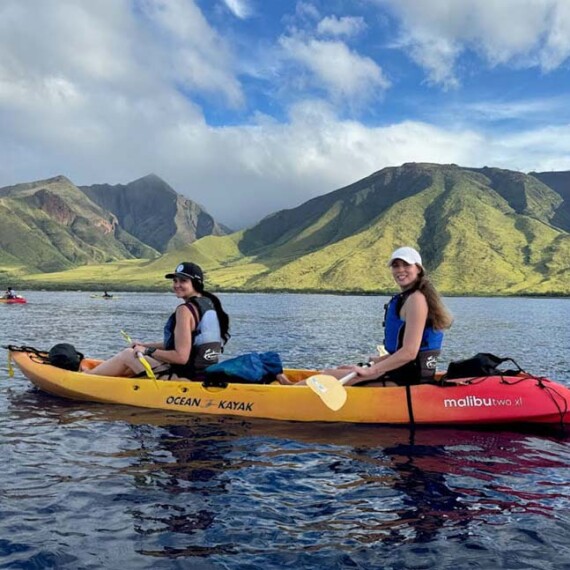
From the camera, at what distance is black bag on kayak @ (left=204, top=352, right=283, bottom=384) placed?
42.3ft

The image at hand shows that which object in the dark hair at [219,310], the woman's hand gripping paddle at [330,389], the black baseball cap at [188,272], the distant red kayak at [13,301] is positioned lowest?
the woman's hand gripping paddle at [330,389]

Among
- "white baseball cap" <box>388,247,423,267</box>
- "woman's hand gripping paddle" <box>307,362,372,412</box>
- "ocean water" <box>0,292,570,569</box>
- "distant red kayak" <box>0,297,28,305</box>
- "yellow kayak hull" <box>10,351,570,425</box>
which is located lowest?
"ocean water" <box>0,292,570,569</box>

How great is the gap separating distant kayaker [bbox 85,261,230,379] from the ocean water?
4.15ft

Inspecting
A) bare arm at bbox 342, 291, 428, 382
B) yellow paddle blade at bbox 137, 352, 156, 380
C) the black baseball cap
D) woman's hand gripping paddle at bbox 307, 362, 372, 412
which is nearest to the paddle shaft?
woman's hand gripping paddle at bbox 307, 362, 372, 412

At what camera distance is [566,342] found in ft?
120

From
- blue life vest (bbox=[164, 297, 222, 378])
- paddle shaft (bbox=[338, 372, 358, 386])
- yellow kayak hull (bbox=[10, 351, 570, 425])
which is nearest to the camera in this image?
paddle shaft (bbox=[338, 372, 358, 386])

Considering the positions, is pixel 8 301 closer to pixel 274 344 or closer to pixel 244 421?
pixel 274 344

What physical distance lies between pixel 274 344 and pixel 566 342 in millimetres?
18273

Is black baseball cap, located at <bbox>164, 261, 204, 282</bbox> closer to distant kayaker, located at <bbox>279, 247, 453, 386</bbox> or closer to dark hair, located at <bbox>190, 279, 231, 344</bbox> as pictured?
dark hair, located at <bbox>190, 279, 231, 344</bbox>

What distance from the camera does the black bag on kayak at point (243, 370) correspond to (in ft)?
42.3

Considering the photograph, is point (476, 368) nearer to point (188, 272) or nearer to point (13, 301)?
point (188, 272)

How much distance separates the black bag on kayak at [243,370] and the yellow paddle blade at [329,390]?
2.06 meters

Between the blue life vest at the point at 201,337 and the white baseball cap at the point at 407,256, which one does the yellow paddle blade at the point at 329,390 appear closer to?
the white baseball cap at the point at 407,256

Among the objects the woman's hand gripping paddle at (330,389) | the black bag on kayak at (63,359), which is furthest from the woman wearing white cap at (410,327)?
the black bag on kayak at (63,359)
